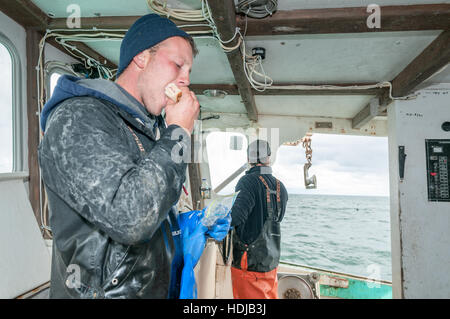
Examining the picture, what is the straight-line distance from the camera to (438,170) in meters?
3.53

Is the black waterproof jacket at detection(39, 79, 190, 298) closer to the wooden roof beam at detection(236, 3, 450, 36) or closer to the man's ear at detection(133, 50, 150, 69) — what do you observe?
the man's ear at detection(133, 50, 150, 69)

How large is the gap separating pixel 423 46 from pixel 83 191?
3257mm

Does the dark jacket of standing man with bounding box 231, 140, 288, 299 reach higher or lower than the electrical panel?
lower

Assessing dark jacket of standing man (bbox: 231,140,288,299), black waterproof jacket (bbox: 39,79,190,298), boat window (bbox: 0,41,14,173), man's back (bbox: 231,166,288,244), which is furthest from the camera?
dark jacket of standing man (bbox: 231,140,288,299)

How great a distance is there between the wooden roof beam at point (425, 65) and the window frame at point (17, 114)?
3.57 metres

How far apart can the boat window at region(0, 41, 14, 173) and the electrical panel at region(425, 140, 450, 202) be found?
181 inches

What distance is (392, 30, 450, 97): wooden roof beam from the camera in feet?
7.78

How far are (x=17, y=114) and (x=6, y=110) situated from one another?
0.25 feet

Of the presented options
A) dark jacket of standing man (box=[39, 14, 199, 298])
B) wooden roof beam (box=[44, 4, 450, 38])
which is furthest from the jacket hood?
wooden roof beam (box=[44, 4, 450, 38])

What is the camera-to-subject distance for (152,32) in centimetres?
123

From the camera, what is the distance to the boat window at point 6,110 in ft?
7.25

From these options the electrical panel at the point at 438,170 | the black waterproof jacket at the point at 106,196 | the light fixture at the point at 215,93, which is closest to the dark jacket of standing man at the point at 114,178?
the black waterproof jacket at the point at 106,196

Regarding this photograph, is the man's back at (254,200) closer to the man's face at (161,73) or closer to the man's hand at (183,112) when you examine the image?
the man's face at (161,73)

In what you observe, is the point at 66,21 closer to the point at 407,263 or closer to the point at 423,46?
the point at 423,46
